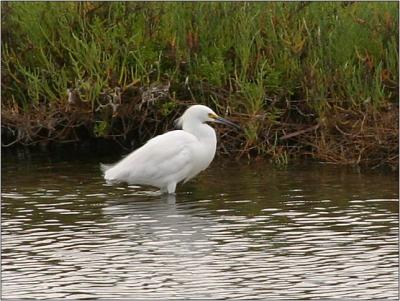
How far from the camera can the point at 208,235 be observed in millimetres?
9875

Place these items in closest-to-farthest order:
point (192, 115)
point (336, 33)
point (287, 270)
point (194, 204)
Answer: point (287, 270) → point (194, 204) → point (192, 115) → point (336, 33)

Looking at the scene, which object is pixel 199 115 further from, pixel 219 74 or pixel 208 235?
pixel 208 235

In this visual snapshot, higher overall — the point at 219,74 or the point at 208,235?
the point at 219,74

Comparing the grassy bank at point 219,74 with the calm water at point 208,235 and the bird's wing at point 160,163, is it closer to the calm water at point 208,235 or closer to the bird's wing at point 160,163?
the calm water at point 208,235

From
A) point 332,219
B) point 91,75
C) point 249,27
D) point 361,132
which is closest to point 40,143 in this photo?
point 91,75

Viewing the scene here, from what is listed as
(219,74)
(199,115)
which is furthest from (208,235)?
(219,74)

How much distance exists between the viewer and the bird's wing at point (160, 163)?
467 inches

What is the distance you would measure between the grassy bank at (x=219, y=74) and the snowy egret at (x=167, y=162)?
1.23m

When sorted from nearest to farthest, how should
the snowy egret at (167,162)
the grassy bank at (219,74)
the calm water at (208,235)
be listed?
the calm water at (208,235) < the snowy egret at (167,162) < the grassy bank at (219,74)

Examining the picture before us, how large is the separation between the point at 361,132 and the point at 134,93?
2551 millimetres

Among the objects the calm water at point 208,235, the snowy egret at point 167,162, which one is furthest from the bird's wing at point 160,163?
the calm water at point 208,235

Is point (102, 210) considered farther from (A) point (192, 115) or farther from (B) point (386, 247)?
(B) point (386, 247)

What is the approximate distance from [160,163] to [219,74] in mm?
1870

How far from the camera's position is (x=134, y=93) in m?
13.7
